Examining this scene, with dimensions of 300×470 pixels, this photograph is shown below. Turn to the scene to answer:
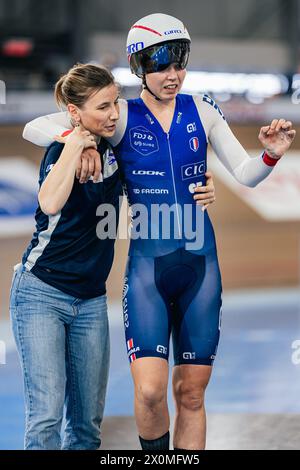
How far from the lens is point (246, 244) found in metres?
→ 11.6

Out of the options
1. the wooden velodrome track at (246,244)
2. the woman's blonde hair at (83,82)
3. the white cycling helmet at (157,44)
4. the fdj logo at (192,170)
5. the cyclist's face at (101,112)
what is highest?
the wooden velodrome track at (246,244)

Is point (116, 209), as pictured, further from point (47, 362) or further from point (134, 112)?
point (47, 362)

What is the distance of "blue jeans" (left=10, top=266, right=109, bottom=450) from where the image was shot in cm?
377

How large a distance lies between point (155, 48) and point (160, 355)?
1.32 meters

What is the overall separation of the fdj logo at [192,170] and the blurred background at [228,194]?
3.25 feet

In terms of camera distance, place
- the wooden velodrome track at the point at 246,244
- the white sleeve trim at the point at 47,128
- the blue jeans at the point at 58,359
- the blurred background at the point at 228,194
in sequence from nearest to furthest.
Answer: the blue jeans at the point at 58,359
the white sleeve trim at the point at 47,128
the blurred background at the point at 228,194
the wooden velodrome track at the point at 246,244

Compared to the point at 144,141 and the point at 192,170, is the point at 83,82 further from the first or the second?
the point at 192,170

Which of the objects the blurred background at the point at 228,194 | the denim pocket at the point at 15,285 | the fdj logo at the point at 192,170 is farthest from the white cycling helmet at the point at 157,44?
the denim pocket at the point at 15,285

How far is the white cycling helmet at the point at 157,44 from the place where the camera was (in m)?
3.89

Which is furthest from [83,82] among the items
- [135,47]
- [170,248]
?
[170,248]

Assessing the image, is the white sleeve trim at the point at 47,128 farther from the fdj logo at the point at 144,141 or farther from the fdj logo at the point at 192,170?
the fdj logo at the point at 192,170

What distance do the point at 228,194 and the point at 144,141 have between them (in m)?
7.84

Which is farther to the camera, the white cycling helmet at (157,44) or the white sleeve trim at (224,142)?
the white sleeve trim at (224,142)

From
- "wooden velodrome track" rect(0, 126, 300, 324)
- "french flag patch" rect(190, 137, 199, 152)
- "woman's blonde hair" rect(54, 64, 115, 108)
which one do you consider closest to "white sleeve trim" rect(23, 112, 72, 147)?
"woman's blonde hair" rect(54, 64, 115, 108)
